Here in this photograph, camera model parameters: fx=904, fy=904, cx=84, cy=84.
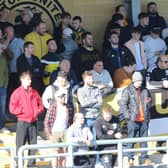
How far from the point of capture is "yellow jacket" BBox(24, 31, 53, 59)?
16.7 meters

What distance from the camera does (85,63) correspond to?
1644 cm

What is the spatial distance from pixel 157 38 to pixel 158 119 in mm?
1967

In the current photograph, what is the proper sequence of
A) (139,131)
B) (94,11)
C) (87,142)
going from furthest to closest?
(94,11), (139,131), (87,142)

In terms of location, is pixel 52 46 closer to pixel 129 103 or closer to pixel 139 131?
pixel 129 103

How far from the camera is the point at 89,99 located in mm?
15141

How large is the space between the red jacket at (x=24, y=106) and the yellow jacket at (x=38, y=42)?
6.52 feet

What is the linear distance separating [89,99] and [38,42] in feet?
6.81

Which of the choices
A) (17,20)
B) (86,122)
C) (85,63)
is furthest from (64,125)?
(17,20)

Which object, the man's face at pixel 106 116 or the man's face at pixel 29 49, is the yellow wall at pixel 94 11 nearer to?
the man's face at pixel 29 49

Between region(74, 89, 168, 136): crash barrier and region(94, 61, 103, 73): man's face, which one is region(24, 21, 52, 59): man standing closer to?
region(94, 61, 103, 73): man's face

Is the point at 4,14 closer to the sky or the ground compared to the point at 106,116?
closer to the sky

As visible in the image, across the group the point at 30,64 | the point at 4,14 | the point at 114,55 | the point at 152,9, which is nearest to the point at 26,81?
the point at 30,64

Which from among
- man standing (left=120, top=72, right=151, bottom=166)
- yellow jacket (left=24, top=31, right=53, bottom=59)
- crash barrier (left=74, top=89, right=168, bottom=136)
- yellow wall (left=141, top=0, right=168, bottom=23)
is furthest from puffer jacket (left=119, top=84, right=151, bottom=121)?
yellow wall (left=141, top=0, right=168, bottom=23)

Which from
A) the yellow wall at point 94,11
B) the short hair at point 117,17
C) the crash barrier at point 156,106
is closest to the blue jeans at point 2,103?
the crash barrier at point 156,106
